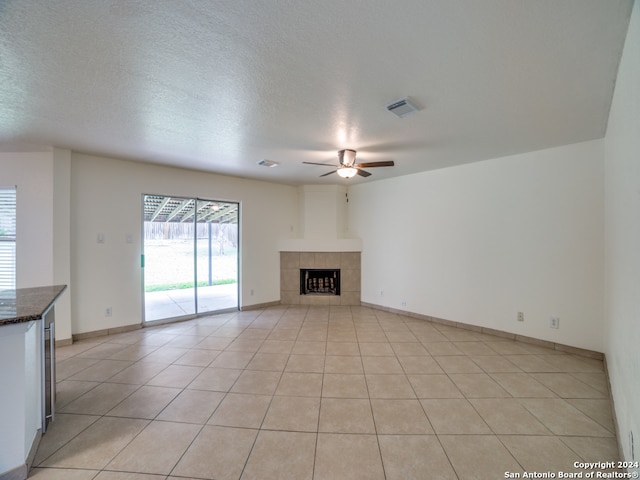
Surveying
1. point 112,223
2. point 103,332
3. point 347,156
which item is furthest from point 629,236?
point 103,332

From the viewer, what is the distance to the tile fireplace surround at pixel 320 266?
5.79 meters

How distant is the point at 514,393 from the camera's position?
2406 millimetres

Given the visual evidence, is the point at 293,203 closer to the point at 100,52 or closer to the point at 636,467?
the point at 100,52

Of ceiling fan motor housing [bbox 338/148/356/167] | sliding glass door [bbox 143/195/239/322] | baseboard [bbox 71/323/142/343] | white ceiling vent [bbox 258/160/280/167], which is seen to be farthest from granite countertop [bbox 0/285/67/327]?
ceiling fan motor housing [bbox 338/148/356/167]

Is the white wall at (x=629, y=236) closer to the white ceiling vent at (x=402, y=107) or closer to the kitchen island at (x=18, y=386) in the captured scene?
the white ceiling vent at (x=402, y=107)

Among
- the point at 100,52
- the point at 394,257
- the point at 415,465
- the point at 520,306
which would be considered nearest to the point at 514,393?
the point at 415,465

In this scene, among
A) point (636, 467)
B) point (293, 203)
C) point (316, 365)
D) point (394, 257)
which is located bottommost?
point (316, 365)

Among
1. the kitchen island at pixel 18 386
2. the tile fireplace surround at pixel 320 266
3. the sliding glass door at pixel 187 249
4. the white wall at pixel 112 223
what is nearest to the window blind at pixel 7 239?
the white wall at pixel 112 223

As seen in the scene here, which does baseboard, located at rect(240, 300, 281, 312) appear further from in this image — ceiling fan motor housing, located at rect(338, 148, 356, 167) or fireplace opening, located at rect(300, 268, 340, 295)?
ceiling fan motor housing, located at rect(338, 148, 356, 167)

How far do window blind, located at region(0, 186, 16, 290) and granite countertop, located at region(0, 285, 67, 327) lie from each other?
191cm

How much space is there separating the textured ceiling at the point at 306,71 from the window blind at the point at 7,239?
858 mm

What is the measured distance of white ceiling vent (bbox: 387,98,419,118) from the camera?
225cm

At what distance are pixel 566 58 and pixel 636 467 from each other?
233 centimetres

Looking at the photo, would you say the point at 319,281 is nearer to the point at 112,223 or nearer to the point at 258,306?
the point at 258,306
